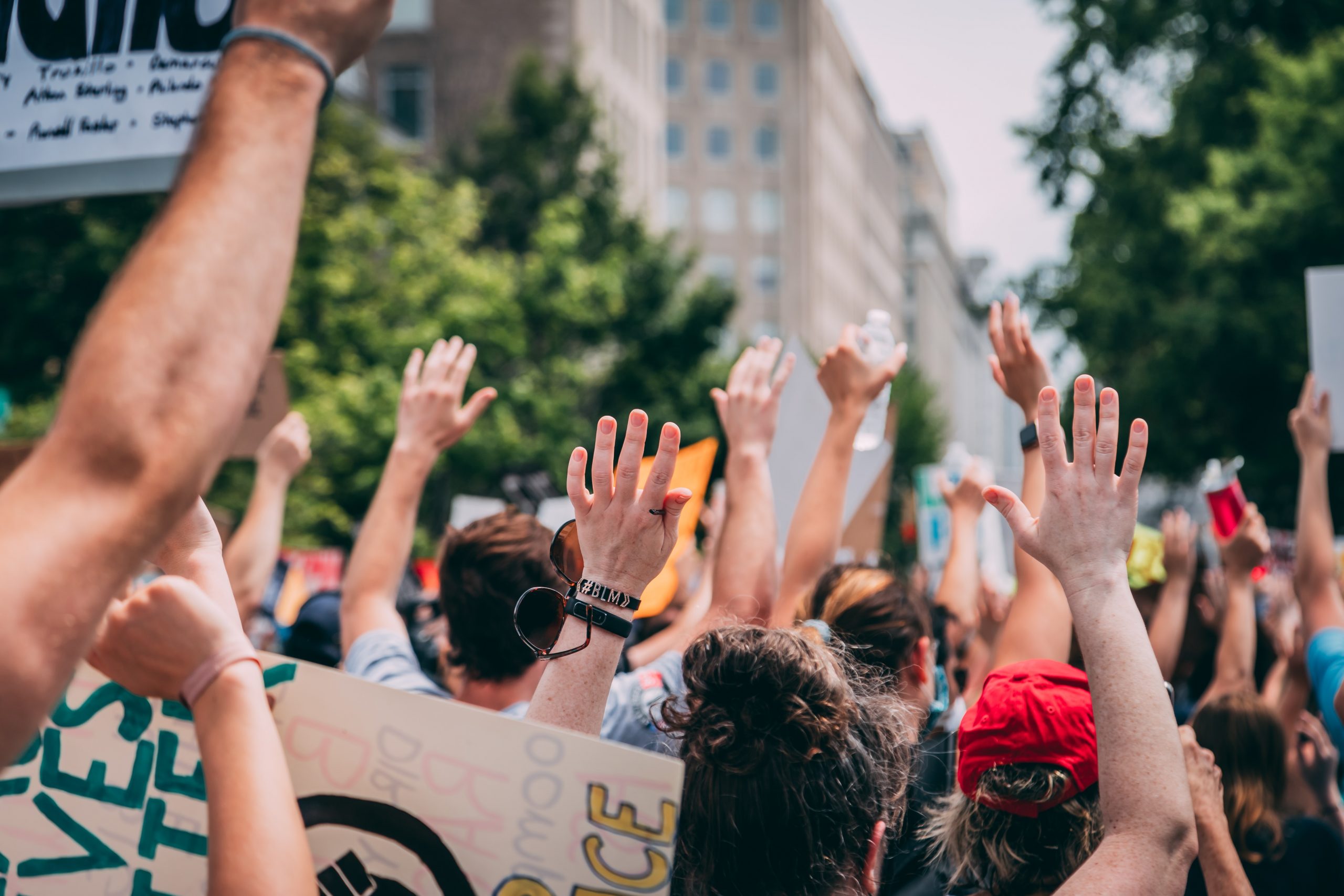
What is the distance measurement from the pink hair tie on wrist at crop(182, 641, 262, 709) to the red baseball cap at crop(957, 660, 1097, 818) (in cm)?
128

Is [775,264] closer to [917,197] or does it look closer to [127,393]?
[917,197]

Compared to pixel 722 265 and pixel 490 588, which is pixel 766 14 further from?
pixel 490 588

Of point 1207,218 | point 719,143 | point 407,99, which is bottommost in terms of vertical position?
point 1207,218

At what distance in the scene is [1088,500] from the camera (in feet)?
6.07

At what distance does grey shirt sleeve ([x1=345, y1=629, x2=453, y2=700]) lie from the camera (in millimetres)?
2797

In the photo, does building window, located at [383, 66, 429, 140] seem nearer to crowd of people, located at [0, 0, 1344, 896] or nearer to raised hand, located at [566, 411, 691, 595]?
crowd of people, located at [0, 0, 1344, 896]

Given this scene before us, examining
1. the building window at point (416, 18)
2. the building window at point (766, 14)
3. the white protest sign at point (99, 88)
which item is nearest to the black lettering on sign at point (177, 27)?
the white protest sign at point (99, 88)

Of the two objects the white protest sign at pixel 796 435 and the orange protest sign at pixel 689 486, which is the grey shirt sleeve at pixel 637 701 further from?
the white protest sign at pixel 796 435

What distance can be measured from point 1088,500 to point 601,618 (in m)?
0.75

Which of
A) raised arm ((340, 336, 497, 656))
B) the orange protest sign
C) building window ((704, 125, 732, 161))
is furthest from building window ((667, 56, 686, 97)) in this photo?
raised arm ((340, 336, 497, 656))

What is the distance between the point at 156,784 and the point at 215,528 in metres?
0.35

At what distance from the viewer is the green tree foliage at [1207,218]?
15.8 m

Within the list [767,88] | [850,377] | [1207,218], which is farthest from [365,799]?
[767,88]

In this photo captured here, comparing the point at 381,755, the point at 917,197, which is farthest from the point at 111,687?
the point at 917,197
